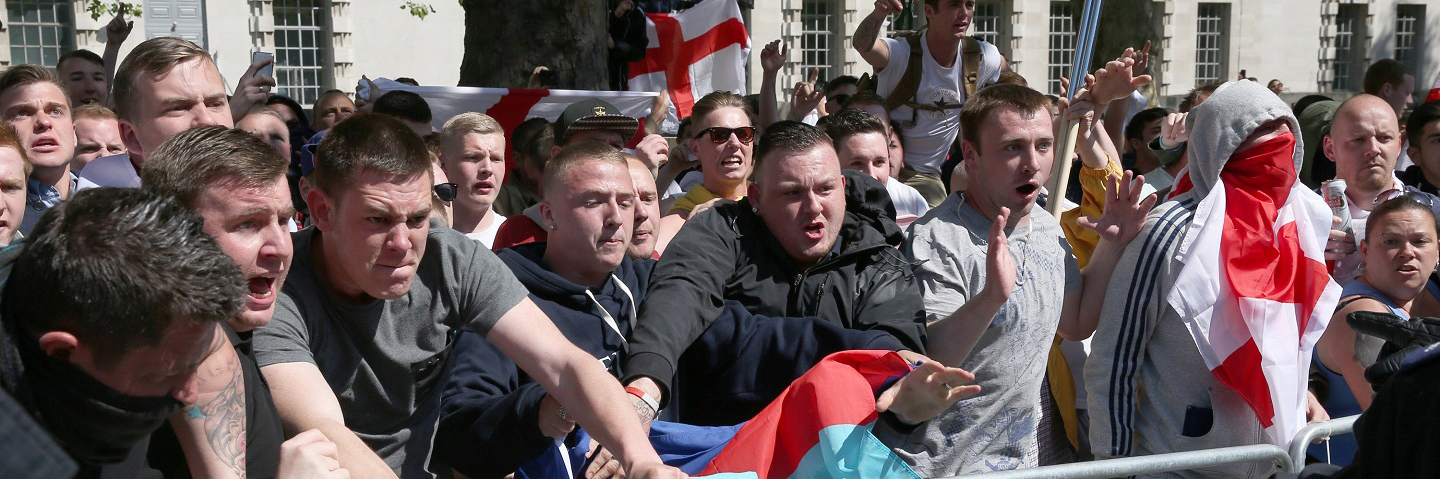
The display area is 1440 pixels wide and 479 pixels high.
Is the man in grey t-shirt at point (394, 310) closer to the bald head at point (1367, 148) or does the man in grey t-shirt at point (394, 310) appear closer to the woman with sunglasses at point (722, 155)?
the woman with sunglasses at point (722, 155)

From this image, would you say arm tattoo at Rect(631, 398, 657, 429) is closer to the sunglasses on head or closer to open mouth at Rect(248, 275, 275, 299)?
open mouth at Rect(248, 275, 275, 299)

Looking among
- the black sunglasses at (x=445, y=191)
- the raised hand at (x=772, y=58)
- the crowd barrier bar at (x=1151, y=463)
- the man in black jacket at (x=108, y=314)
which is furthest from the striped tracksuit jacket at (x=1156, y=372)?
the raised hand at (x=772, y=58)

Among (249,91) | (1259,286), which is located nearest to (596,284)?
(1259,286)

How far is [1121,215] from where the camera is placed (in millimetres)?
4246

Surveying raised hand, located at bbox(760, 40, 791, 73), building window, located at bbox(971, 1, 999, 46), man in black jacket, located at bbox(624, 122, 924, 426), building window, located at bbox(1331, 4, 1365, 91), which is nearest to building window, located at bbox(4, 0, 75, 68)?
raised hand, located at bbox(760, 40, 791, 73)

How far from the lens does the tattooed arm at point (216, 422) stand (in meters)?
2.39

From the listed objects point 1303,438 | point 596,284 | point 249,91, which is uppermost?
point 249,91

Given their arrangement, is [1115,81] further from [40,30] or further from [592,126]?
[40,30]

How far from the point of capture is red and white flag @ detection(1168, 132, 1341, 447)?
4.17 m

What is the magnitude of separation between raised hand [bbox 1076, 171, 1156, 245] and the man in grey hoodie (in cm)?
6

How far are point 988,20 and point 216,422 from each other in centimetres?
2677

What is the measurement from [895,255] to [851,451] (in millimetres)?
1074

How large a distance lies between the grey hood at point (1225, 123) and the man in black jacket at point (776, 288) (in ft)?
3.56

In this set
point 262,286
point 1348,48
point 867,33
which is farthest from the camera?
point 1348,48
